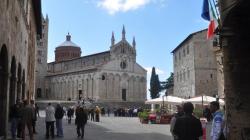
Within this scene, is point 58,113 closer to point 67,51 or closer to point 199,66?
point 199,66

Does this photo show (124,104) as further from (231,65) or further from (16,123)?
(231,65)

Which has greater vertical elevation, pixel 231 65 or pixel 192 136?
pixel 231 65

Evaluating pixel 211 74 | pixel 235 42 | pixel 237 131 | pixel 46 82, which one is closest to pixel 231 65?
pixel 235 42

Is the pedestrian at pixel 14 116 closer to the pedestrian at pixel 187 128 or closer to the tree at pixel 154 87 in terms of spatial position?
the pedestrian at pixel 187 128

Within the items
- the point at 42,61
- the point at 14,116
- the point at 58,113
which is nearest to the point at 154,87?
the point at 42,61

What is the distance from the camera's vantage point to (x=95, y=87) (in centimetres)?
8394

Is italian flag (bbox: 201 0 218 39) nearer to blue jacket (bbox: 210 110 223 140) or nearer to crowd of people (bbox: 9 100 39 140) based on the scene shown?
blue jacket (bbox: 210 110 223 140)

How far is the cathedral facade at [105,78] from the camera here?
84.6m

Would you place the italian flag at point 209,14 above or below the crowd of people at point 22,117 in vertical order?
above

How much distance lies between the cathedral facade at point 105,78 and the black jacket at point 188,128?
2950 inches

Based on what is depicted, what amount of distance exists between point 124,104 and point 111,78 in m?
8.65

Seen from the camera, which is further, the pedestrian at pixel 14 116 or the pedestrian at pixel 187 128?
the pedestrian at pixel 14 116

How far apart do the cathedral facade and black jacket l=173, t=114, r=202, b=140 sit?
7492 cm

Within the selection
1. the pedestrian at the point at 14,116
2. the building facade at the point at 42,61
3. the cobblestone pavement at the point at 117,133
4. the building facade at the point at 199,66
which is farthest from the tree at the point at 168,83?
the pedestrian at the point at 14,116
